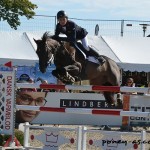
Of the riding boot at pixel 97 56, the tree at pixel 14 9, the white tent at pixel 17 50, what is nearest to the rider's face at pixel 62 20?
the riding boot at pixel 97 56

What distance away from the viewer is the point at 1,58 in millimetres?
17828

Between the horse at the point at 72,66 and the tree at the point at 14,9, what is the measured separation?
1381cm

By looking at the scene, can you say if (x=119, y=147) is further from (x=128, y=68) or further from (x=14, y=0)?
(x=14, y=0)

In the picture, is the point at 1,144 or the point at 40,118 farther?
the point at 40,118

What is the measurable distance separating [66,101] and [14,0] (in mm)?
13023

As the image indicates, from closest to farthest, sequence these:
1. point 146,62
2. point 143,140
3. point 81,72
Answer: point 143,140
point 81,72
point 146,62

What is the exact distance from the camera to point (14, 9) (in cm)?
2609

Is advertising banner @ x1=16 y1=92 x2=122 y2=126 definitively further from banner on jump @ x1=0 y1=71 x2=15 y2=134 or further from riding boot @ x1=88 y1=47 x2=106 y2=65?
banner on jump @ x1=0 y1=71 x2=15 y2=134

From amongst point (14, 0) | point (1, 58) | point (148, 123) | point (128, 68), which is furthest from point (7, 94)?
point (14, 0)

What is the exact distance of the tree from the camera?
83.3 ft

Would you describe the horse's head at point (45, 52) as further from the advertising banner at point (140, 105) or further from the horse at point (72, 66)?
the advertising banner at point (140, 105)

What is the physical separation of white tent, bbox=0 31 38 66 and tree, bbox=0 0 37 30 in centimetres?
589

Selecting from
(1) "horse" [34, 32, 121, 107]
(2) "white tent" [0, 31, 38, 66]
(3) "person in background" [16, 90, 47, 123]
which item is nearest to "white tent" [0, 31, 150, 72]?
(2) "white tent" [0, 31, 38, 66]

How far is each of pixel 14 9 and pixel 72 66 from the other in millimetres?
15878
